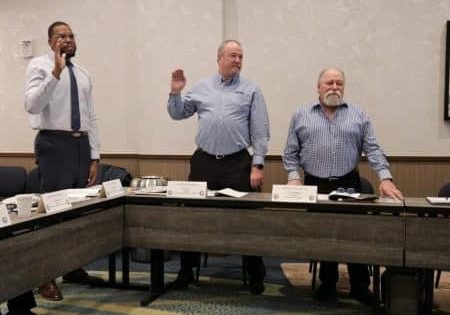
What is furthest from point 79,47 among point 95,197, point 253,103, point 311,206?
point 311,206

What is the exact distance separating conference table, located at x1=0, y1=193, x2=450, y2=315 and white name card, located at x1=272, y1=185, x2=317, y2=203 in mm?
31

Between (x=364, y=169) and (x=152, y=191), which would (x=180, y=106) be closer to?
(x=152, y=191)

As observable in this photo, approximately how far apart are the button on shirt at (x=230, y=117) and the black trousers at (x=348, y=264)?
1.44 ft

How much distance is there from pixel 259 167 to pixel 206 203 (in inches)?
29.8

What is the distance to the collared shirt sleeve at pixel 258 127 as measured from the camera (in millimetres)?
3229

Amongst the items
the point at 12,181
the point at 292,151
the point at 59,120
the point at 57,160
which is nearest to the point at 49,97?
the point at 59,120

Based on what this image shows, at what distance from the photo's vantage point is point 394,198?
2.49 meters

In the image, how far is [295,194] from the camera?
95.4 inches

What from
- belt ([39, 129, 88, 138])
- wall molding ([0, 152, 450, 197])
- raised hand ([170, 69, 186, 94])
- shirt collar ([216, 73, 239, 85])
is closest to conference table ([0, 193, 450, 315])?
belt ([39, 129, 88, 138])

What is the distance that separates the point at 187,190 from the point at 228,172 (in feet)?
1.98

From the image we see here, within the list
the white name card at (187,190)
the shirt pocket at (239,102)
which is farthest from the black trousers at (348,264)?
the white name card at (187,190)

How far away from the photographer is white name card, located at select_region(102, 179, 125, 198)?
2.64 metres

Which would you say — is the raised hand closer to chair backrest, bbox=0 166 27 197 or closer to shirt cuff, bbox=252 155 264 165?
shirt cuff, bbox=252 155 264 165

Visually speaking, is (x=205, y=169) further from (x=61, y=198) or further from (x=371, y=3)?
(x=371, y=3)
